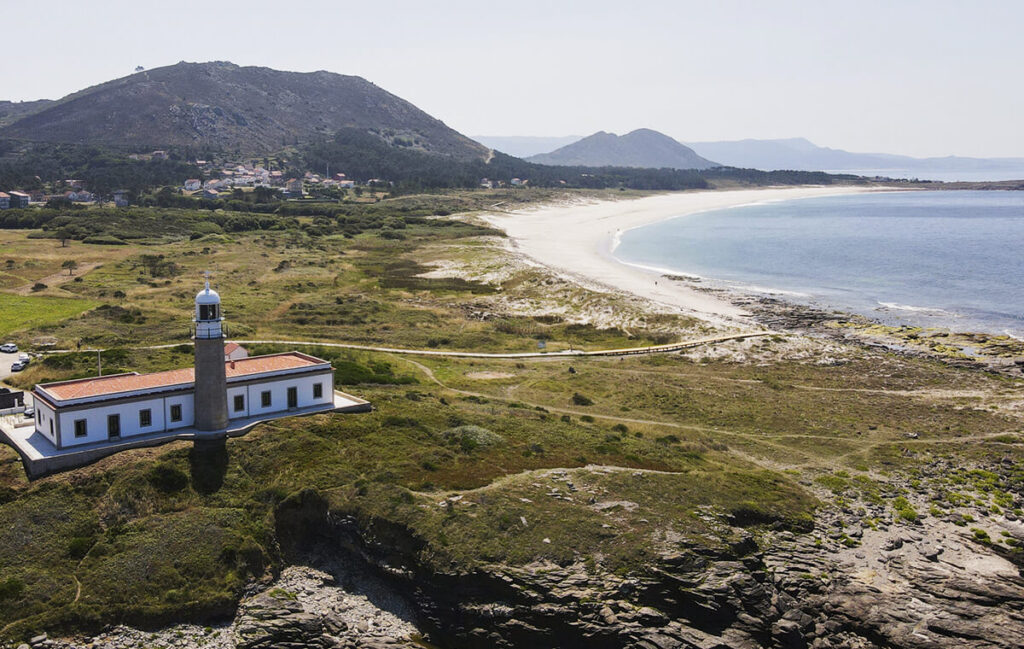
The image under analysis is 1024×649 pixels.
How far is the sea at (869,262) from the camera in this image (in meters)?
88.6

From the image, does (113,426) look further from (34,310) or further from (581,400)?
(34,310)

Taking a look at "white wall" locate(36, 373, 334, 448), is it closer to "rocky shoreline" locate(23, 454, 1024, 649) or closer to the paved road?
"rocky shoreline" locate(23, 454, 1024, 649)

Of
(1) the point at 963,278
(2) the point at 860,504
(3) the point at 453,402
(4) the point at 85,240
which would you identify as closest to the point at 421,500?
(3) the point at 453,402

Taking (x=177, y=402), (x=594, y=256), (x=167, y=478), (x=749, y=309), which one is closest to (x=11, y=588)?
(x=167, y=478)

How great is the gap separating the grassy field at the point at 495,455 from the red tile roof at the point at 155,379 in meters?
3.41

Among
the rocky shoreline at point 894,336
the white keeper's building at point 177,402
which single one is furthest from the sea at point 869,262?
the white keeper's building at point 177,402

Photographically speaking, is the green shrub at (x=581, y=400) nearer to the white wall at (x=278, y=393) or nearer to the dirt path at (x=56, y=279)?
the white wall at (x=278, y=393)

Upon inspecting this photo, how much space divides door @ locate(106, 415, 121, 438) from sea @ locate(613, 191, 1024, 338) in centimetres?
7231

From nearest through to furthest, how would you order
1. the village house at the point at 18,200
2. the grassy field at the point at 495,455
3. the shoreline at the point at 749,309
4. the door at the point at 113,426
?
the grassy field at the point at 495,455
the door at the point at 113,426
the shoreline at the point at 749,309
the village house at the point at 18,200

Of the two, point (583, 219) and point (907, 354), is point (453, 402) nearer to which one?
point (907, 354)

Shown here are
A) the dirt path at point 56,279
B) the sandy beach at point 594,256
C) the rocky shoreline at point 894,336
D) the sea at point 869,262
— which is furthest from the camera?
the sandy beach at point 594,256

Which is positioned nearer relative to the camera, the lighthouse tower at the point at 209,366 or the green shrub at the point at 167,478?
the green shrub at the point at 167,478

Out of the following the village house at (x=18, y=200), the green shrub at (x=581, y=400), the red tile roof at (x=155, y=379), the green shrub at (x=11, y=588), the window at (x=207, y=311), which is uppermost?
the village house at (x=18, y=200)

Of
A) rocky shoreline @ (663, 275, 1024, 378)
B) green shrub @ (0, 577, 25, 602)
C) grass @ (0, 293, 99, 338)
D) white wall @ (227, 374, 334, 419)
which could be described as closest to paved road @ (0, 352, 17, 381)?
grass @ (0, 293, 99, 338)
